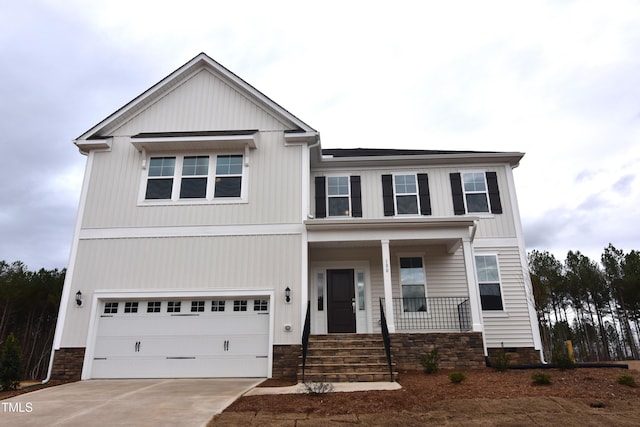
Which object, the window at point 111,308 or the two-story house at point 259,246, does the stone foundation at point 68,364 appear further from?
the window at point 111,308

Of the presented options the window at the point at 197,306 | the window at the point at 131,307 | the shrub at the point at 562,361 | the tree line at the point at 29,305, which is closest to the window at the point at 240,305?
the window at the point at 197,306

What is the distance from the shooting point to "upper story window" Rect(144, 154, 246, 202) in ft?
36.5

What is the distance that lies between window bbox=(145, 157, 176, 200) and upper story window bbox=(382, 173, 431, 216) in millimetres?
6799

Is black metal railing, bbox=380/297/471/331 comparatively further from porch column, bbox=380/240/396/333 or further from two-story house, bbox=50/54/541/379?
porch column, bbox=380/240/396/333

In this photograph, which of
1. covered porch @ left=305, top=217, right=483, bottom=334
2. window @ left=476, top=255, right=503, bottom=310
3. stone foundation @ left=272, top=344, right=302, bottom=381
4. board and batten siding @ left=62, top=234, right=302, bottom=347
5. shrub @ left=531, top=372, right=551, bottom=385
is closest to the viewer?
shrub @ left=531, top=372, right=551, bottom=385

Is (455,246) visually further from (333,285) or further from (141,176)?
(141,176)

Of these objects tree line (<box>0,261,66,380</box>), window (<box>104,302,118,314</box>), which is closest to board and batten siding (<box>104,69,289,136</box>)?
window (<box>104,302,118,314</box>)

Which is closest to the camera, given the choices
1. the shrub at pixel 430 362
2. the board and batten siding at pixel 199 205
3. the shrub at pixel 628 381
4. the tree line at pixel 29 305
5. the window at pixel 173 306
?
the shrub at pixel 628 381

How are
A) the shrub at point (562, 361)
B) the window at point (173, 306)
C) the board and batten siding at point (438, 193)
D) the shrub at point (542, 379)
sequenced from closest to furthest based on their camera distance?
the shrub at point (542, 379)
the shrub at point (562, 361)
the window at point (173, 306)
the board and batten siding at point (438, 193)

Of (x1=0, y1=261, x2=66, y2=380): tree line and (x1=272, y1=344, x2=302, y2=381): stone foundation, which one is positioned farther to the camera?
(x1=0, y1=261, x2=66, y2=380): tree line

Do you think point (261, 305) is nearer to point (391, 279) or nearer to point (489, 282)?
point (391, 279)

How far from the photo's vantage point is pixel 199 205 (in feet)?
35.9

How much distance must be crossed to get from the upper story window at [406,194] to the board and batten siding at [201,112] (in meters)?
4.13

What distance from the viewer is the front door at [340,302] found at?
11469 millimetres
